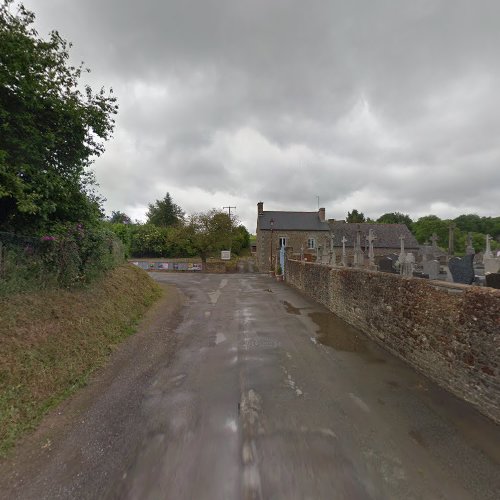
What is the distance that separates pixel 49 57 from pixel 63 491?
8.63m

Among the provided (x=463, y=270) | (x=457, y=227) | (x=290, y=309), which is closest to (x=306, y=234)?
(x=290, y=309)

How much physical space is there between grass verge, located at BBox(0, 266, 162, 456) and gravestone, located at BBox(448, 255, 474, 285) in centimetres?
891

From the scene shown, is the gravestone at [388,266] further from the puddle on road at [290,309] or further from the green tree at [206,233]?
the green tree at [206,233]

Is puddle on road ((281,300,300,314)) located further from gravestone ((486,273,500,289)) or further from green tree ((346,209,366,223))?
green tree ((346,209,366,223))

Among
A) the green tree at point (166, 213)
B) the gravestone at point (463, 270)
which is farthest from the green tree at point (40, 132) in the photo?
the green tree at point (166, 213)

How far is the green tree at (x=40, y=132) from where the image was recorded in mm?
5492

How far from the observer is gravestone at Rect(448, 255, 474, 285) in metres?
6.69

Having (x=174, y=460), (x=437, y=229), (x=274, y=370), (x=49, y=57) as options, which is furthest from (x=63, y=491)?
(x=437, y=229)

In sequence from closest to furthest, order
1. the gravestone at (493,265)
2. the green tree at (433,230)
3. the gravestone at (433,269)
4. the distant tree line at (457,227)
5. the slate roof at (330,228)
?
the gravestone at (493,265), the gravestone at (433,269), the slate roof at (330,228), the distant tree line at (457,227), the green tree at (433,230)

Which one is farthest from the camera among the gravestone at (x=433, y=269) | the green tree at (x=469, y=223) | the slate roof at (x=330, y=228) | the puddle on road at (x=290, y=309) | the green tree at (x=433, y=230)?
the green tree at (x=469, y=223)

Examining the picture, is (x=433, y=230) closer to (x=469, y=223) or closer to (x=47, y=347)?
(x=469, y=223)

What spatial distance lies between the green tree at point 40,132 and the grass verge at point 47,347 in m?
2.17

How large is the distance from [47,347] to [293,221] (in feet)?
128

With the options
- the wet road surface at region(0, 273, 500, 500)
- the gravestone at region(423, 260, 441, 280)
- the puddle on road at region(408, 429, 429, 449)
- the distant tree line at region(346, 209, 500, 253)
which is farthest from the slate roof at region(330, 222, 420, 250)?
the puddle on road at region(408, 429, 429, 449)
